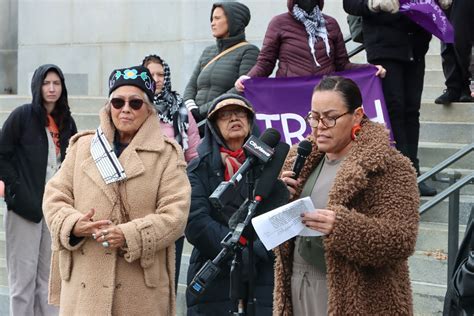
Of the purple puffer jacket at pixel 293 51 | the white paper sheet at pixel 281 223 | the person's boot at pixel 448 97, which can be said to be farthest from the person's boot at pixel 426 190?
the person's boot at pixel 448 97

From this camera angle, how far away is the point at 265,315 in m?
5.92

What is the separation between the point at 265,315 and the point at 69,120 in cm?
258

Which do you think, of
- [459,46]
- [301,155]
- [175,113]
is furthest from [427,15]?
[301,155]

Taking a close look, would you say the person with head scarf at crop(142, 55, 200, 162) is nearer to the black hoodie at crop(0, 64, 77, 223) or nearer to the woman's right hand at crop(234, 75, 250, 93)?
the woman's right hand at crop(234, 75, 250, 93)

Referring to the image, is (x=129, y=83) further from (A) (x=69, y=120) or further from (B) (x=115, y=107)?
(A) (x=69, y=120)

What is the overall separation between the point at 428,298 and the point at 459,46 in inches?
134

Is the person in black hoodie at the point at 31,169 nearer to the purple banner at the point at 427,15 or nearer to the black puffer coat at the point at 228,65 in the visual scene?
the black puffer coat at the point at 228,65

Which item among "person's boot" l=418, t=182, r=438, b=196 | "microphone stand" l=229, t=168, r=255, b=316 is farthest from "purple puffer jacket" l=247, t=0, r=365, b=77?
"microphone stand" l=229, t=168, r=255, b=316

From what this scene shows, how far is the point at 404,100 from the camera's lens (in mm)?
8336

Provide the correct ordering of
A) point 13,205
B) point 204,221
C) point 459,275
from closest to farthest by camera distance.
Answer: point 459,275 < point 204,221 < point 13,205

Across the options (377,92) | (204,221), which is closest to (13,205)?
(204,221)

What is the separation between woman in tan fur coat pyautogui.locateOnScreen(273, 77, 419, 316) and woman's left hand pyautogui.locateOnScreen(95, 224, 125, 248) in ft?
3.00

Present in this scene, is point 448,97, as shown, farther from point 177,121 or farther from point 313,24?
point 177,121

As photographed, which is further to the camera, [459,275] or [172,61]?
[172,61]
